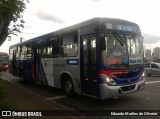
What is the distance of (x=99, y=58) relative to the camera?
9125 mm

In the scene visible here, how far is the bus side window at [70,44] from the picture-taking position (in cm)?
1072

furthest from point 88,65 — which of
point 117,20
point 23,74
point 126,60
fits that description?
point 23,74

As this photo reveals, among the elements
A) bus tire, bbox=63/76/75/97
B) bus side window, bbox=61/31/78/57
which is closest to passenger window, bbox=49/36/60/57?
bus side window, bbox=61/31/78/57

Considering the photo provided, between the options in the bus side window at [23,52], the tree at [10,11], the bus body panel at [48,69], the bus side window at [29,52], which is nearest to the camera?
the tree at [10,11]

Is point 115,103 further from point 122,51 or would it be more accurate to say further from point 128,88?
point 122,51

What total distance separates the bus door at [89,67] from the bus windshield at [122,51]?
1.79 ft

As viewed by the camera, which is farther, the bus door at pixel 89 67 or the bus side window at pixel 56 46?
the bus side window at pixel 56 46

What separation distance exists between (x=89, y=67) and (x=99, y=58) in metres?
0.78

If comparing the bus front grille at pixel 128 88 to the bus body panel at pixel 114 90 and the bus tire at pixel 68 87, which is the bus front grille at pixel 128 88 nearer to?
the bus body panel at pixel 114 90

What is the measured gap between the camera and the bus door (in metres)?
9.41

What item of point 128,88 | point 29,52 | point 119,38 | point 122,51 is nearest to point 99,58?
point 122,51

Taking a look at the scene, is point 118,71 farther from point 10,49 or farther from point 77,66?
point 10,49

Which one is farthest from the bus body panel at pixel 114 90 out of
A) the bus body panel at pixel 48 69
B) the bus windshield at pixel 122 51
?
the bus body panel at pixel 48 69

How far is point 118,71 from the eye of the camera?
9352 mm
